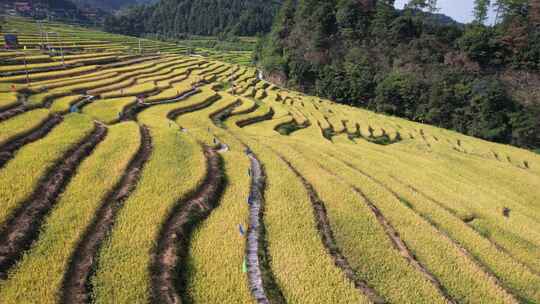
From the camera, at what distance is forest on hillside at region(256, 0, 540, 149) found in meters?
55.5

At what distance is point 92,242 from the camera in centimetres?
1055

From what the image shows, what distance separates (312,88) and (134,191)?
7054 cm

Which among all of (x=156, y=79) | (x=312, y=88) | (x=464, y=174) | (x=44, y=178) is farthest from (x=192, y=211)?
(x=312, y=88)

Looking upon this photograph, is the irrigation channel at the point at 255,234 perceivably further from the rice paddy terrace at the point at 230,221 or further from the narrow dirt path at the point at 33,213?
the narrow dirt path at the point at 33,213

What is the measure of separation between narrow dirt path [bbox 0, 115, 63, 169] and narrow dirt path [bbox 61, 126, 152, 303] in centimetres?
566

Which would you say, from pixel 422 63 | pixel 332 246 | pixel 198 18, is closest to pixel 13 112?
pixel 332 246

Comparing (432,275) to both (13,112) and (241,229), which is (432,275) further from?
(13,112)

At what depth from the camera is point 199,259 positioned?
10.8m

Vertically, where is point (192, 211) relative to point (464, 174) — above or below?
above

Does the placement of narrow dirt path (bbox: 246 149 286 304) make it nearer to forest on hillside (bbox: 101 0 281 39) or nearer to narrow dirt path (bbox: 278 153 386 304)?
narrow dirt path (bbox: 278 153 386 304)

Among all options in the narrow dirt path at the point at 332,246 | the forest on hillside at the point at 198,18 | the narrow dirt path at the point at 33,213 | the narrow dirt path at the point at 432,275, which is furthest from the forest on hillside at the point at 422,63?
the forest on hillside at the point at 198,18

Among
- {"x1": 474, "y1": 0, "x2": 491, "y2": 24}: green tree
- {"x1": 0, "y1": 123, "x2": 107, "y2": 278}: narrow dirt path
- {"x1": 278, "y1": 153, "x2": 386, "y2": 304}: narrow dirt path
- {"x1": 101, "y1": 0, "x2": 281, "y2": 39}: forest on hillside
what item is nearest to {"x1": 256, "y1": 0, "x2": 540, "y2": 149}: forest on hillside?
{"x1": 474, "y1": 0, "x2": 491, "y2": 24}: green tree

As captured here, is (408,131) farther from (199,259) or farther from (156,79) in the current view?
(199,259)

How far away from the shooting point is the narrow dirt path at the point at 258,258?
967 cm
